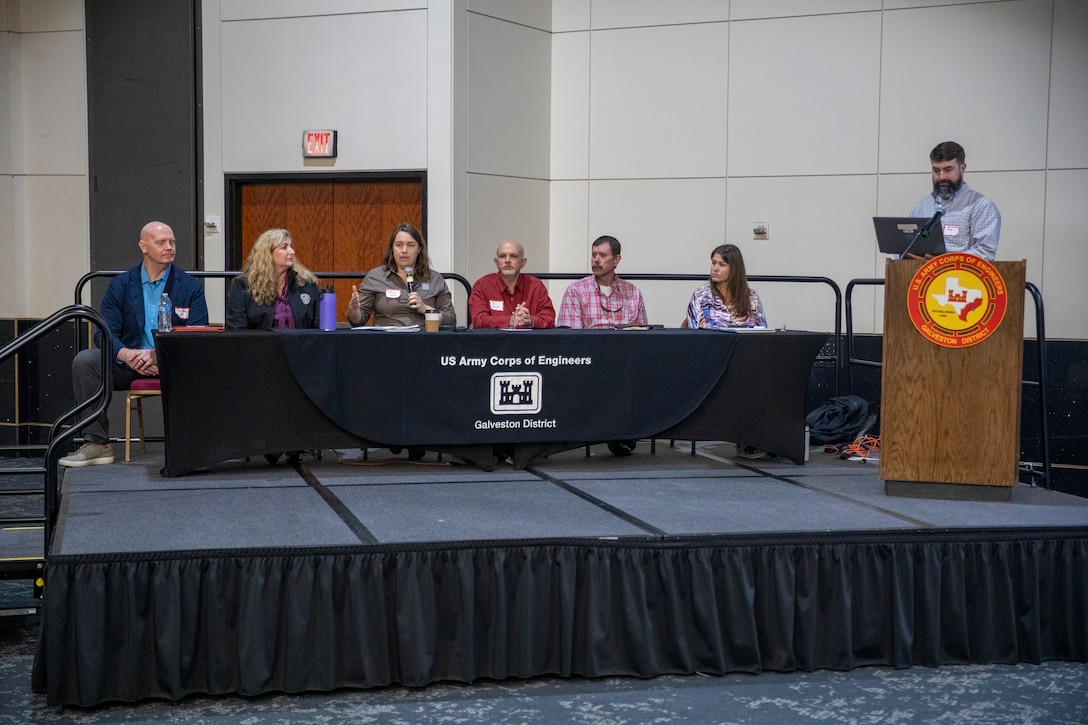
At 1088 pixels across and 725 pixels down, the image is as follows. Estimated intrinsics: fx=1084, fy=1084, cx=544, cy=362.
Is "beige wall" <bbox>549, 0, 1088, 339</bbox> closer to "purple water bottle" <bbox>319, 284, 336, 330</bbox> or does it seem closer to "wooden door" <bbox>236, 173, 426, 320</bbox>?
"wooden door" <bbox>236, 173, 426, 320</bbox>

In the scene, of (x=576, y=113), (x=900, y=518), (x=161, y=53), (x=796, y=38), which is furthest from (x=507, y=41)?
(x=900, y=518)

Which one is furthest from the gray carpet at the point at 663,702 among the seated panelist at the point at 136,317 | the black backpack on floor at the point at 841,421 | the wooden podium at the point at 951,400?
the black backpack on floor at the point at 841,421

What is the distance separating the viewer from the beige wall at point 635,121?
718 centimetres

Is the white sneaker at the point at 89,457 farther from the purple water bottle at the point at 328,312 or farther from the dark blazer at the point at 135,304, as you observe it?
the purple water bottle at the point at 328,312

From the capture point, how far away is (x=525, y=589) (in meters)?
3.29

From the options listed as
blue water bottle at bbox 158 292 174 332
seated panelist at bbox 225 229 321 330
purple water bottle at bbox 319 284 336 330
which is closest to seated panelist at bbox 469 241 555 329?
seated panelist at bbox 225 229 321 330

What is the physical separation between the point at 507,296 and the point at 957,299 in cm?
246

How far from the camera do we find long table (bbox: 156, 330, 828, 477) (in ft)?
14.1

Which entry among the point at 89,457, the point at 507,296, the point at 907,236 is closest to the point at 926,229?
the point at 907,236

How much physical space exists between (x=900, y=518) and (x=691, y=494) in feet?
2.59

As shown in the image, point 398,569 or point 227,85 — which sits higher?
point 227,85

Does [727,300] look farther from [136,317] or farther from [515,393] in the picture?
[136,317]

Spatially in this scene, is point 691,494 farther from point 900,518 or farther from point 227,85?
point 227,85

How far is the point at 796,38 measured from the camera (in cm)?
755
